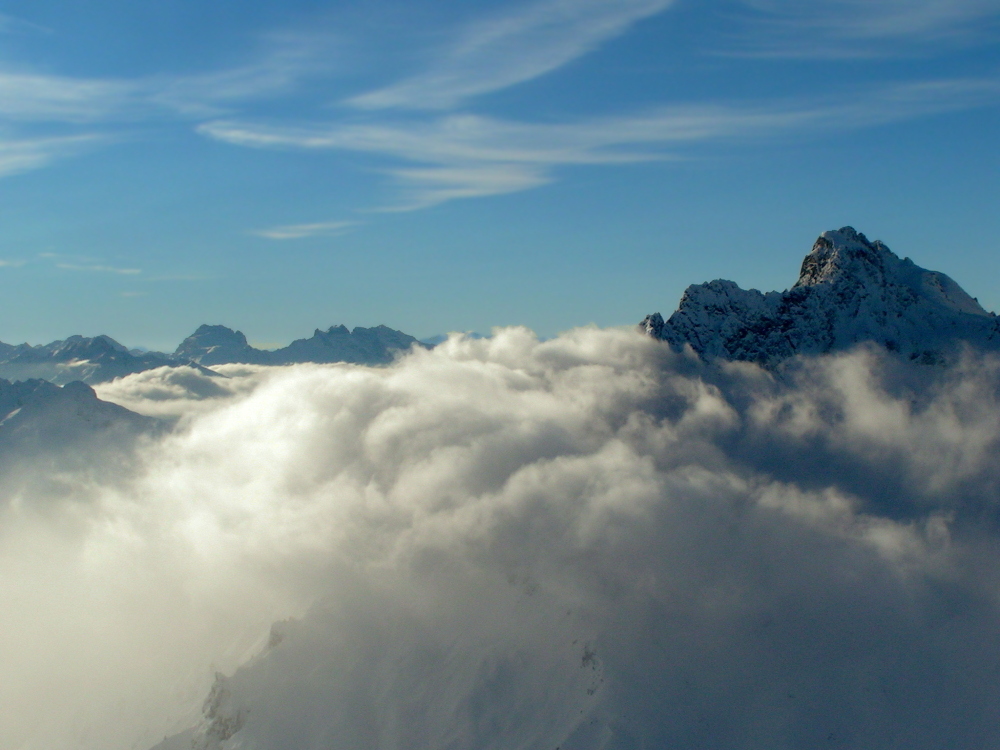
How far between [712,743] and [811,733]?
23.5 m

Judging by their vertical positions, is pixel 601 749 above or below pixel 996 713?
below

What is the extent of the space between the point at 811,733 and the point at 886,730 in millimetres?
17093

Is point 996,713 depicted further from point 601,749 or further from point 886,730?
point 601,749

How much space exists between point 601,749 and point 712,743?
26.5 m

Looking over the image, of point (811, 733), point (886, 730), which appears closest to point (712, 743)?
point (811, 733)

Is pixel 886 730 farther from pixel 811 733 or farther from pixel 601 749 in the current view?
pixel 601 749

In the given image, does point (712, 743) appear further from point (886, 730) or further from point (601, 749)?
point (886, 730)

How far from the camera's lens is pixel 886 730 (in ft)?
645

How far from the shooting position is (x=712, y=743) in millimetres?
199250

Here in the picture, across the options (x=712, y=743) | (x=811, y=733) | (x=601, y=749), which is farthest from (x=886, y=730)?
(x=601, y=749)

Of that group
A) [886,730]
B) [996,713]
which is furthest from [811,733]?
[996,713]

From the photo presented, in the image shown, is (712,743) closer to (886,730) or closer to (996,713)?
(886,730)

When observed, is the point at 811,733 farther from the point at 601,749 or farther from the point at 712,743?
the point at 601,749

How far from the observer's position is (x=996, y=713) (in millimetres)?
193000
